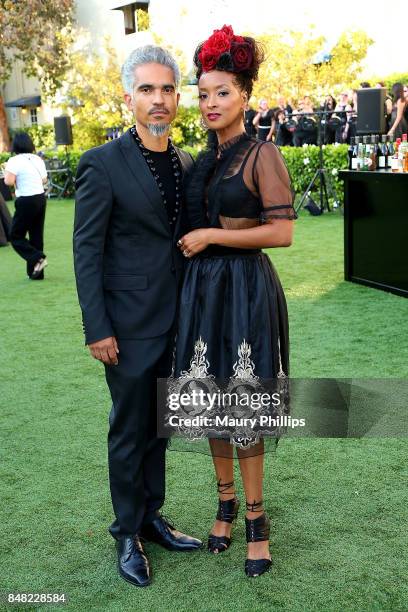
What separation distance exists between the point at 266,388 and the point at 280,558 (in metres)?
0.68

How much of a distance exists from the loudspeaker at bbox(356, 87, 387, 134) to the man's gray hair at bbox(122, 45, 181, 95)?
7.02 m

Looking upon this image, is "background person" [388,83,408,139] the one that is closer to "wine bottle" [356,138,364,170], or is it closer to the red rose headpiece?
"wine bottle" [356,138,364,170]

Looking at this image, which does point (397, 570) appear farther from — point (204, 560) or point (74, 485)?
point (74, 485)

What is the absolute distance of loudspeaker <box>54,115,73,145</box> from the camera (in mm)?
20312

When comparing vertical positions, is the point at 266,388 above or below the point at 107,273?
below

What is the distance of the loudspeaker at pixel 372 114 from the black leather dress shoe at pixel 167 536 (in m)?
7.20

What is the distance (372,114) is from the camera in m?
9.36

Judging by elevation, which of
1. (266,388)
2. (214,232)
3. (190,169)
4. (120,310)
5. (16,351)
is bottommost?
(16,351)

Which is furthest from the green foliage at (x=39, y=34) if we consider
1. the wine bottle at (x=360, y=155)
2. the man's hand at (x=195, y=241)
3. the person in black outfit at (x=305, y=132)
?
the man's hand at (x=195, y=241)

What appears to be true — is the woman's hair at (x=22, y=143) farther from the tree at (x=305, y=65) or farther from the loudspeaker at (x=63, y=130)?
the tree at (x=305, y=65)

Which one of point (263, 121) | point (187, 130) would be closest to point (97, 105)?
point (187, 130)

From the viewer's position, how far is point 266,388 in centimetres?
280

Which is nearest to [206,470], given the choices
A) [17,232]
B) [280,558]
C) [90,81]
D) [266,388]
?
[280,558]

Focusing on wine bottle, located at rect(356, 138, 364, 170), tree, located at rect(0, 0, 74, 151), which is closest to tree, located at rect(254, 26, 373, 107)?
tree, located at rect(0, 0, 74, 151)
